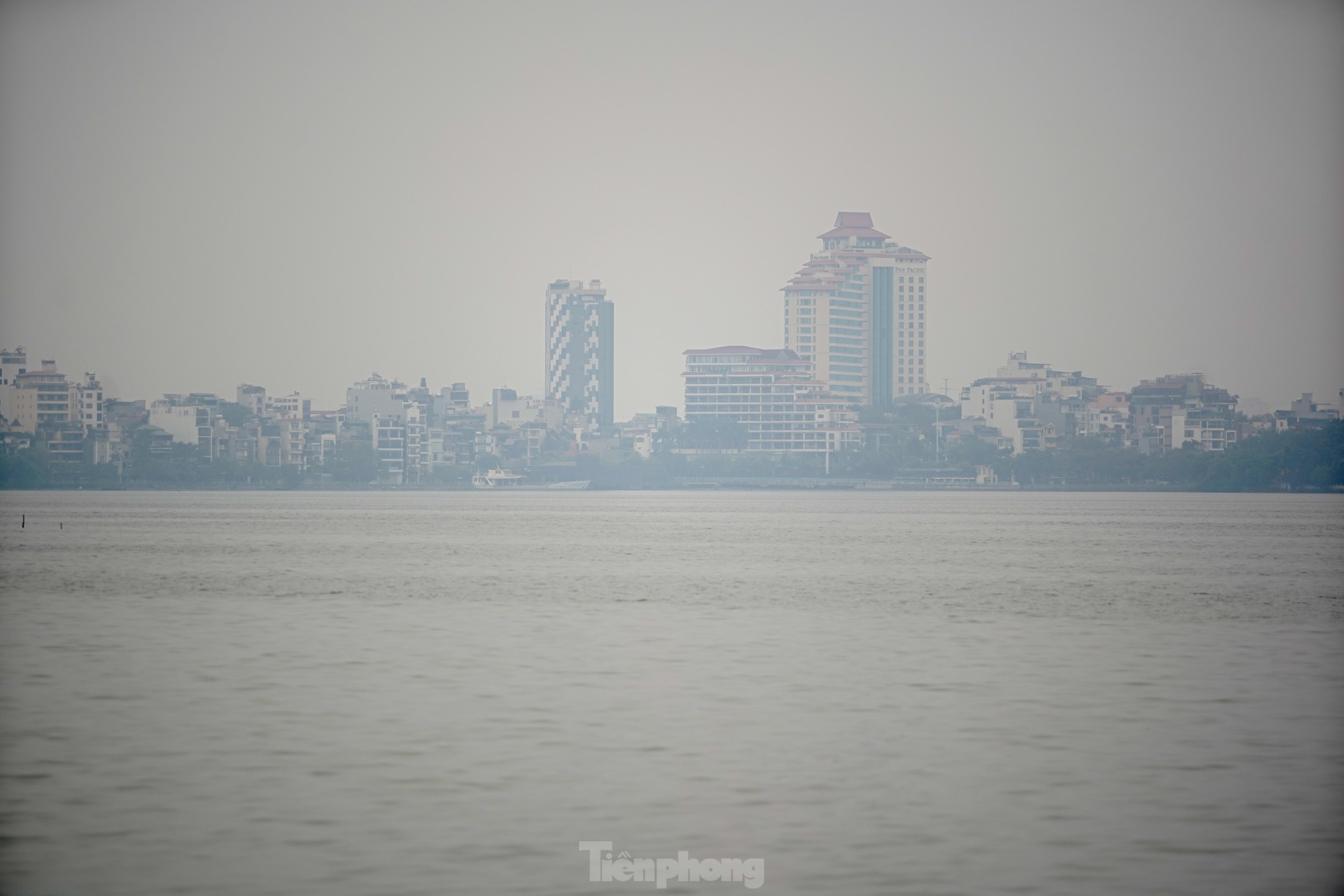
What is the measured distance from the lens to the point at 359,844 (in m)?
11.7

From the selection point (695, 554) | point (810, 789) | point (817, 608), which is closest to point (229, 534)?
point (695, 554)

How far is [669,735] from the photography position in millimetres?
16469

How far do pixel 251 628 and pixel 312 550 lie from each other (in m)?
33.7

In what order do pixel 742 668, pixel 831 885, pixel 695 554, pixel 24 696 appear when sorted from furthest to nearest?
pixel 695 554 < pixel 742 668 < pixel 24 696 < pixel 831 885

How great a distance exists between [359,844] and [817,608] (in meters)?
22.5

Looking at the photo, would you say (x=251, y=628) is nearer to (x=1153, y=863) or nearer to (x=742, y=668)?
(x=742, y=668)

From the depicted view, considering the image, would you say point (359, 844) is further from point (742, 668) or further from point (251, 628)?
point (251, 628)

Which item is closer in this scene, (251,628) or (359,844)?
(359,844)

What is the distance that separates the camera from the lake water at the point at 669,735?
37.6ft

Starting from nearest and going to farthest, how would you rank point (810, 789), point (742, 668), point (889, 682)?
point (810, 789) < point (889, 682) < point (742, 668)

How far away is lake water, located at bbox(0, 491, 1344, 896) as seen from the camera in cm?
1145

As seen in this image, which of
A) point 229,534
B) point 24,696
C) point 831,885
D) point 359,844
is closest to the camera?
point 831,885

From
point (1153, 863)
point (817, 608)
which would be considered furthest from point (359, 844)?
point (817, 608)

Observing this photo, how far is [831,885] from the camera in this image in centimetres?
1078
